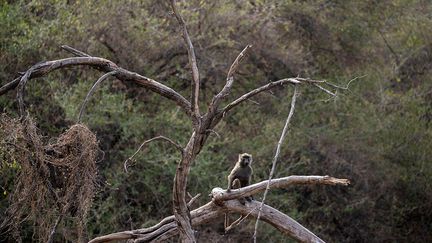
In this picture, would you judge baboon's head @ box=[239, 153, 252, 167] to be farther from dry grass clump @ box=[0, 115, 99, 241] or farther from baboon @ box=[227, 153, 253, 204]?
dry grass clump @ box=[0, 115, 99, 241]

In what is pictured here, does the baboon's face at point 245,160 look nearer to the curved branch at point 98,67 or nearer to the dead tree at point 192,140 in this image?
the dead tree at point 192,140

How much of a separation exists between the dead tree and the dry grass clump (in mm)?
243

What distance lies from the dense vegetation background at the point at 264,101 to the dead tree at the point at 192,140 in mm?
4720

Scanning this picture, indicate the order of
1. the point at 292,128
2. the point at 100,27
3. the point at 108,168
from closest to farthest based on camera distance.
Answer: the point at 108,168 → the point at 100,27 → the point at 292,128

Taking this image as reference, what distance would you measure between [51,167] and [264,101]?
30.9 ft

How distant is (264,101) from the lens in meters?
15.9

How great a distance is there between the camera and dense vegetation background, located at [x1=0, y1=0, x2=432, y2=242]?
43.0 ft

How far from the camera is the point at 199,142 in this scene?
6.99m

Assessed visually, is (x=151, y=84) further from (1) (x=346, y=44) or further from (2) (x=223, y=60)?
(1) (x=346, y=44)

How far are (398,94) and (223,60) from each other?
3629 mm

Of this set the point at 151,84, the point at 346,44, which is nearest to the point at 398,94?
the point at 346,44

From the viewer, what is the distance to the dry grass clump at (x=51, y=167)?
6.48 metres

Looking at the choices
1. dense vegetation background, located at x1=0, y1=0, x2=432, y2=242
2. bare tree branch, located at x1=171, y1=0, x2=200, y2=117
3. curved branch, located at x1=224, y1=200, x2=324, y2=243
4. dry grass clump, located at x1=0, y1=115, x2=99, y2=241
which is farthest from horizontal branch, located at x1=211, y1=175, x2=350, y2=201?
dense vegetation background, located at x1=0, y1=0, x2=432, y2=242

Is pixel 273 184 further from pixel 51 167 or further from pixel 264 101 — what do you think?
pixel 264 101
